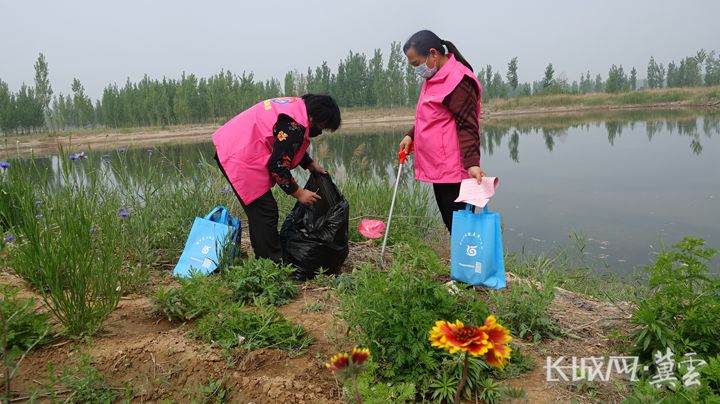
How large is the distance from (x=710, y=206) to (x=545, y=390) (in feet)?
21.2

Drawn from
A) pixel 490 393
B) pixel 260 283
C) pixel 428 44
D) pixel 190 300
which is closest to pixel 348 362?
pixel 490 393

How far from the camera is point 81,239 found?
1.95m

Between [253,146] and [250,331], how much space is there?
1124 millimetres

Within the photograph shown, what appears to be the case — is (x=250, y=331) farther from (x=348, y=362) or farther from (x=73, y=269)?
(x=348, y=362)

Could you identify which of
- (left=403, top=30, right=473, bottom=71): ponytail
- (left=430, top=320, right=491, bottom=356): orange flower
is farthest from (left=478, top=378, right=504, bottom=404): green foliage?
(left=403, top=30, right=473, bottom=71): ponytail

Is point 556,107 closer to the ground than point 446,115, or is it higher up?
higher up

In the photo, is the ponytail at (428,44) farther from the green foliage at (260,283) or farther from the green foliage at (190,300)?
the green foliage at (190,300)

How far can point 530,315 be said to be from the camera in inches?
85.0

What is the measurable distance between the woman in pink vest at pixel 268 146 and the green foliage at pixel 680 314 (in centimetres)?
180

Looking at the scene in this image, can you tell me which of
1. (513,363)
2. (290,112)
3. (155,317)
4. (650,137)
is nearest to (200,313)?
(155,317)

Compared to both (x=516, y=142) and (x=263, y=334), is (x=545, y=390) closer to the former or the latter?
(x=263, y=334)

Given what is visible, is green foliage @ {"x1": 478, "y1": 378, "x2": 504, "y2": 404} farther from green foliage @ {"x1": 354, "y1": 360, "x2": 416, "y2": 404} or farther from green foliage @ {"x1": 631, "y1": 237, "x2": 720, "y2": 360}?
green foliage @ {"x1": 631, "y1": 237, "x2": 720, "y2": 360}

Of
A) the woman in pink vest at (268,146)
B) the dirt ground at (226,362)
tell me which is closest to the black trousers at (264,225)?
the woman in pink vest at (268,146)

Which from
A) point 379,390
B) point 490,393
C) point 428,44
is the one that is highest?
point 428,44
